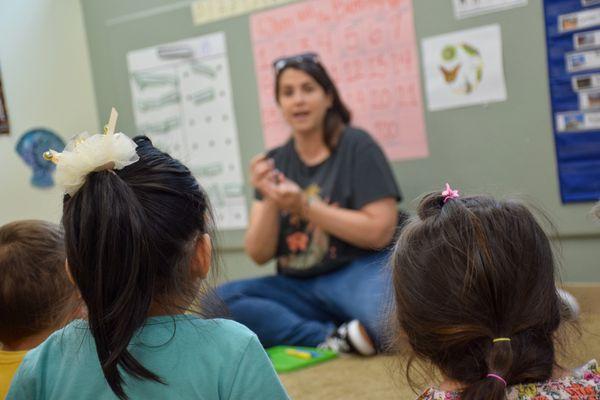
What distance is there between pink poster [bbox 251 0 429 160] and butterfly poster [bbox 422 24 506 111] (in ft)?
0.18

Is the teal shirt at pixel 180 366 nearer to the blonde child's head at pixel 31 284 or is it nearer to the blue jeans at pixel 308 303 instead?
the blonde child's head at pixel 31 284

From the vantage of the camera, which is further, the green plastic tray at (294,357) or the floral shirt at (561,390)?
the green plastic tray at (294,357)

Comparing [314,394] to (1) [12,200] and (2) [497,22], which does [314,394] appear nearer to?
(2) [497,22]

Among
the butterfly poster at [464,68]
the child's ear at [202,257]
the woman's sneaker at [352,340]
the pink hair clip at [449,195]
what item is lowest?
the woman's sneaker at [352,340]

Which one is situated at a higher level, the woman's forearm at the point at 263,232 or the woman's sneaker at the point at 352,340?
the woman's forearm at the point at 263,232

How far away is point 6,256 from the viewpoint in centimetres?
114

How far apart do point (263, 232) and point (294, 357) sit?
42 cm

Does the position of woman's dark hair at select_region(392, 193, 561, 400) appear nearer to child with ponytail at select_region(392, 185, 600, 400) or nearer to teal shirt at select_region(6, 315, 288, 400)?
child with ponytail at select_region(392, 185, 600, 400)

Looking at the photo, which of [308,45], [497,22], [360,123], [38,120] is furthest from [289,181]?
[38,120]

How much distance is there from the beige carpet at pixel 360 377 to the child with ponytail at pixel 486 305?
730mm

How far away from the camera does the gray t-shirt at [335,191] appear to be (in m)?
2.09

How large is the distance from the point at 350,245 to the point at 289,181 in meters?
0.27

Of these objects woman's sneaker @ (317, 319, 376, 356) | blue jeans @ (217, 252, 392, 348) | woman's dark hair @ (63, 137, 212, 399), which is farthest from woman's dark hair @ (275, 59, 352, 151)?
woman's dark hair @ (63, 137, 212, 399)

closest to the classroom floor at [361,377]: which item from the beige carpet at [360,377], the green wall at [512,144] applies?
the beige carpet at [360,377]
